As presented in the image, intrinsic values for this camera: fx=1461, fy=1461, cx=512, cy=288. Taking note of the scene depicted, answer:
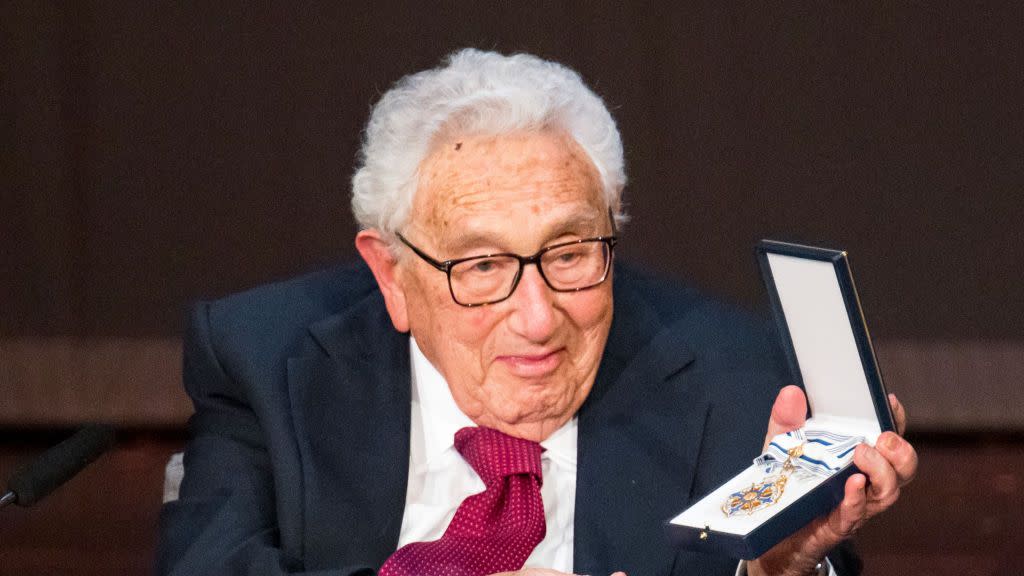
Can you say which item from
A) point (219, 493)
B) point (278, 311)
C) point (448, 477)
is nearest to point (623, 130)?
point (278, 311)

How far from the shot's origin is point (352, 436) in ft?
7.40

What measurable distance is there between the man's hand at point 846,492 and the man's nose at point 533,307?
348 millimetres

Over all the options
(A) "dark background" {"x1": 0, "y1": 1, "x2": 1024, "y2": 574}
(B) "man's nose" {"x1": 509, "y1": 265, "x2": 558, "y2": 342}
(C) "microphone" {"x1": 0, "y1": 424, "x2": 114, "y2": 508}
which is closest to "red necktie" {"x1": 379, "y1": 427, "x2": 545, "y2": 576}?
(B) "man's nose" {"x1": 509, "y1": 265, "x2": 558, "y2": 342}

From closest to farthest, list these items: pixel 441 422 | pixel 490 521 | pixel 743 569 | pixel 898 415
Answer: pixel 898 415 < pixel 743 569 < pixel 490 521 < pixel 441 422

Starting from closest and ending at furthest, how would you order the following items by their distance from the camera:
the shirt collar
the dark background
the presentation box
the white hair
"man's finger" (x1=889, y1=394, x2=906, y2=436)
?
the presentation box, "man's finger" (x1=889, y1=394, x2=906, y2=436), the white hair, the shirt collar, the dark background

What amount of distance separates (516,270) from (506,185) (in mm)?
125

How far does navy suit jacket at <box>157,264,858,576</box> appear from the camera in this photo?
7.14ft

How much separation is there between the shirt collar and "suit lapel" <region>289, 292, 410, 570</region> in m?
0.03

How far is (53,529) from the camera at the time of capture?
3.91 metres

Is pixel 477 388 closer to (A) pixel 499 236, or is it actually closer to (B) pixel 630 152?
(A) pixel 499 236

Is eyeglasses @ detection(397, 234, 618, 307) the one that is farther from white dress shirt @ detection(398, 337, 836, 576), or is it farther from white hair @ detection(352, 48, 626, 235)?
white dress shirt @ detection(398, 337, 836, 576)

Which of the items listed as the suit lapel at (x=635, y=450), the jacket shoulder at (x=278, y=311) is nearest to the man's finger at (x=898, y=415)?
the suit lapel at (x=635, y=450)

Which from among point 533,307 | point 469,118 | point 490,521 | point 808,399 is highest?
point 469,118

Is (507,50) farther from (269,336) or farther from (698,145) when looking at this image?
(269,336)
